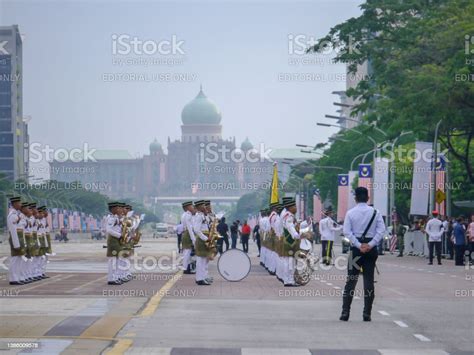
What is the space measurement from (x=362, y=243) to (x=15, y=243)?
39.9ft

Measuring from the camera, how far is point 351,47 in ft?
183

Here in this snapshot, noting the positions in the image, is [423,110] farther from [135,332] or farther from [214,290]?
[135,332]

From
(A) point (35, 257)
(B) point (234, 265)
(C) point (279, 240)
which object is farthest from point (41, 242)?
(C) point (279, 240)

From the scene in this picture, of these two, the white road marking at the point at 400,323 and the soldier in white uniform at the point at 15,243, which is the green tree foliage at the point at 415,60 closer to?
the soldier in white uniform at the point at 15,243

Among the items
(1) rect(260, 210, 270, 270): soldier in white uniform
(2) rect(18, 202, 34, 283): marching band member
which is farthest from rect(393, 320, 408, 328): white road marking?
(1) rect(260, 210, 270, 270): soldier in white uniform

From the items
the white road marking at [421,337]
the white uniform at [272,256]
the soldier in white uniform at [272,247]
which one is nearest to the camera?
the white road marking at [421,337]

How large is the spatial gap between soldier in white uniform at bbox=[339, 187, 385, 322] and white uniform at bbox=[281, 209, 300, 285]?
925 cm

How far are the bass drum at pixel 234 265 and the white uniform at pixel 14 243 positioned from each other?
4136mm

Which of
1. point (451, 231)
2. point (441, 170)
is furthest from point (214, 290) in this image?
point (441, 170)

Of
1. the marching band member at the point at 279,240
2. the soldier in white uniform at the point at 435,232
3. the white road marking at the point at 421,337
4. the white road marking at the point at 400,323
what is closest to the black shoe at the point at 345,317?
the white road marking at the point at 400,323

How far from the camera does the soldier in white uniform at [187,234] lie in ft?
101

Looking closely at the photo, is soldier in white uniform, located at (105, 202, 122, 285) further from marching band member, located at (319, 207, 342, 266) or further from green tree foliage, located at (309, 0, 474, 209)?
green tree foliage, located at (309, 0, 474, 209)

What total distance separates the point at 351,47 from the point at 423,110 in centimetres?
748

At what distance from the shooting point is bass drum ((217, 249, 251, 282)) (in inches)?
1148
